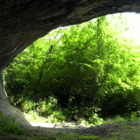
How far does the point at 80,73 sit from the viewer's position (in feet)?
45.1

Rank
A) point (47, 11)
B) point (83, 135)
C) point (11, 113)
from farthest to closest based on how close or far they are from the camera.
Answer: point (11, 113) < point (83, 135) < point (47, 11)

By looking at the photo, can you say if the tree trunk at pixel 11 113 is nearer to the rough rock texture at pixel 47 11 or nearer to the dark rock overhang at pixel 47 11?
the rough rock texture at pixel 47 11

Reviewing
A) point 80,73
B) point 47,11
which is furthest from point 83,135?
point 80,73

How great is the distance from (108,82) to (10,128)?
911 centimetres

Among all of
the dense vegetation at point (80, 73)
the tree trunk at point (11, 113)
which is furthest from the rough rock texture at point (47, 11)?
the dense vegetation at point (80, 73)

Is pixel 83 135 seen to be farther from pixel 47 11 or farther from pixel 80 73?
pixel 80 73

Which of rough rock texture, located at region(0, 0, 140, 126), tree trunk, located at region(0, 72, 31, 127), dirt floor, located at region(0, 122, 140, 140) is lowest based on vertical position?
dirt floor, located at region(0, 122, 140, 140)

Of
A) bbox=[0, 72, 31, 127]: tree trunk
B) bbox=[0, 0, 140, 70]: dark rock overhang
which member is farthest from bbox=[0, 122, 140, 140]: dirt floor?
bbox=[0, 0, 140, 70]: dark rock overhang

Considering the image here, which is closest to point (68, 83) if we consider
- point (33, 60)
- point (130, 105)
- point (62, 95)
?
point (62, 95)

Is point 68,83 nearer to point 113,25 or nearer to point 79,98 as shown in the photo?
point 79,98

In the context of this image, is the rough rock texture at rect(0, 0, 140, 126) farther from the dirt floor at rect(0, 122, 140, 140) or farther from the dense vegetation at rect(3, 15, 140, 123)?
the dense vegetation at rect(3, 15, 140, 123)

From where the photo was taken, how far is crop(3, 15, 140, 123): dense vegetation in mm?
11539

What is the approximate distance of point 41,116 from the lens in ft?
38.7

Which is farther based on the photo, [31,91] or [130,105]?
[130,105]
